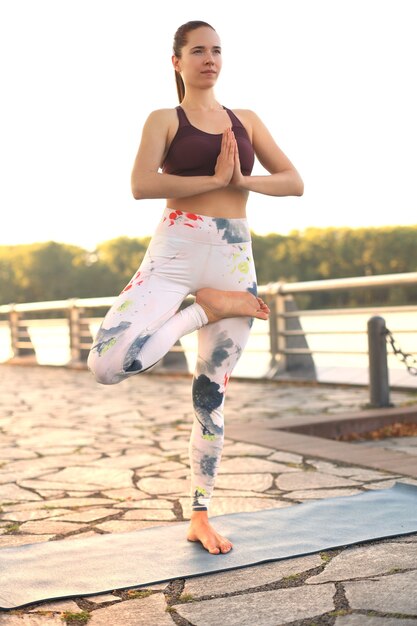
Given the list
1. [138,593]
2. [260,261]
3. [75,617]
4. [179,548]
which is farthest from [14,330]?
[260,261]

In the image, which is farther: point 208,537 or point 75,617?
point 208,537

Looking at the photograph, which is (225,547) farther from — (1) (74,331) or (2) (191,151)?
(1) (74,331)

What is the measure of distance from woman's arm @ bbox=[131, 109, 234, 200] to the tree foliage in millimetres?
33384

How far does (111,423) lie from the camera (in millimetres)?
6633

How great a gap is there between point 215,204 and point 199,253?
18cm

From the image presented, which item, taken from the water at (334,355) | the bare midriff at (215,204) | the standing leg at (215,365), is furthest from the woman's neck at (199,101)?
the water at (334,355)

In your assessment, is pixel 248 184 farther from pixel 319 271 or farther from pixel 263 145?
pixel 319 271

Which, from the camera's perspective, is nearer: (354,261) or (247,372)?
(247,372)

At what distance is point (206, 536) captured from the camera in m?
2.83

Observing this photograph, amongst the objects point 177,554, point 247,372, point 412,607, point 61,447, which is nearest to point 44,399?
point 247,372

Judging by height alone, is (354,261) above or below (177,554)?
below

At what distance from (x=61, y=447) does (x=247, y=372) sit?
15.8ft

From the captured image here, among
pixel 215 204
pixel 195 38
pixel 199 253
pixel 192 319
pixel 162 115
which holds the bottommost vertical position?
pixel 192 319

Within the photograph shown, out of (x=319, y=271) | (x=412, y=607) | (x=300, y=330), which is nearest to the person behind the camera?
(x=412, y=607)
